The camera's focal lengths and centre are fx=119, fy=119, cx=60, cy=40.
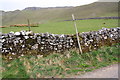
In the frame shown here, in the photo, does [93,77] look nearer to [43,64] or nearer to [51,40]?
[43,64]

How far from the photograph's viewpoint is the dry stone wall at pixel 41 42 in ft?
30.6

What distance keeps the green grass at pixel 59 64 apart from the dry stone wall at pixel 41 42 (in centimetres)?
54

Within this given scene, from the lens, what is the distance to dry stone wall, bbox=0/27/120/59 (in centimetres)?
932

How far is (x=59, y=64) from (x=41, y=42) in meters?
2.57

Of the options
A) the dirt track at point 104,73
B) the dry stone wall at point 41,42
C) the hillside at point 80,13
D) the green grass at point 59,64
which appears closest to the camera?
the dirt track at point 104,73

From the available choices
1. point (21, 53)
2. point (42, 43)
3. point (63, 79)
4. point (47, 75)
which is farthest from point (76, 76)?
point (21, 53)

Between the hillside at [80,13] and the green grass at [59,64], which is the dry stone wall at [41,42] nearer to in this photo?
the green grass at [59,64]

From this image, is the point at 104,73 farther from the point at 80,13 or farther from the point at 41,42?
the point at 80,13

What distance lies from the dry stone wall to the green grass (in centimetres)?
54

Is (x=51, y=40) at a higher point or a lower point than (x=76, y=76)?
higher

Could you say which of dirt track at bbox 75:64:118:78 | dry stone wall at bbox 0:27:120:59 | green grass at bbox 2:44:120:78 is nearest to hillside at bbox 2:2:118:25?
dry stone wall at bbox 0:27:120:59

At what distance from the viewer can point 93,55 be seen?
9.20m

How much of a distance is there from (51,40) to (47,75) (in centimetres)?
325

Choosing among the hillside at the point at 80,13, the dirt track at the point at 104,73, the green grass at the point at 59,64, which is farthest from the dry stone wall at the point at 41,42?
the hillside at the point at 80,13
